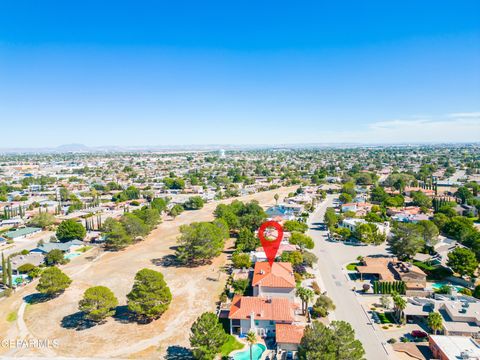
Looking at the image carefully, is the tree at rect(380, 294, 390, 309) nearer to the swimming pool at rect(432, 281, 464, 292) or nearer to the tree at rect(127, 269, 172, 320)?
the swimming pool at rect(432, 281, 464, 292)

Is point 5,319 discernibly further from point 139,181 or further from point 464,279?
point 139,181

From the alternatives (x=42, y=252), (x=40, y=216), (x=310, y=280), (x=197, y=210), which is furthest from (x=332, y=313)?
(x=40, y=216)

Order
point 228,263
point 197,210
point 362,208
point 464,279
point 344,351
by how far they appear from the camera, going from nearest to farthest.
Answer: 1. point 344,351
2. point 464,279
3. point 228,263
4. point 362,208
5. point 197,210

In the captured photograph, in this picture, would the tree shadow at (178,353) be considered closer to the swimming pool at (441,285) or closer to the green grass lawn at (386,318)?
the green grass lawn at (386,318)

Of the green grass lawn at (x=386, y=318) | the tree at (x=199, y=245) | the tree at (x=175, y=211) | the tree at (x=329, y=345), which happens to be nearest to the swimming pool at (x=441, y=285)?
the green grass lawn at (x=386, y=318)

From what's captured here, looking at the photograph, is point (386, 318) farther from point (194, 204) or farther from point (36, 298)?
point (194, 204)

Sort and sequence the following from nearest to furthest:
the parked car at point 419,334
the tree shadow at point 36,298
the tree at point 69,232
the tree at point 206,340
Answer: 1. the tree at point 206,340
2. the parked car at point 419,334
3. the tree shadow at point 36,298
4. the tree at point 69,232
